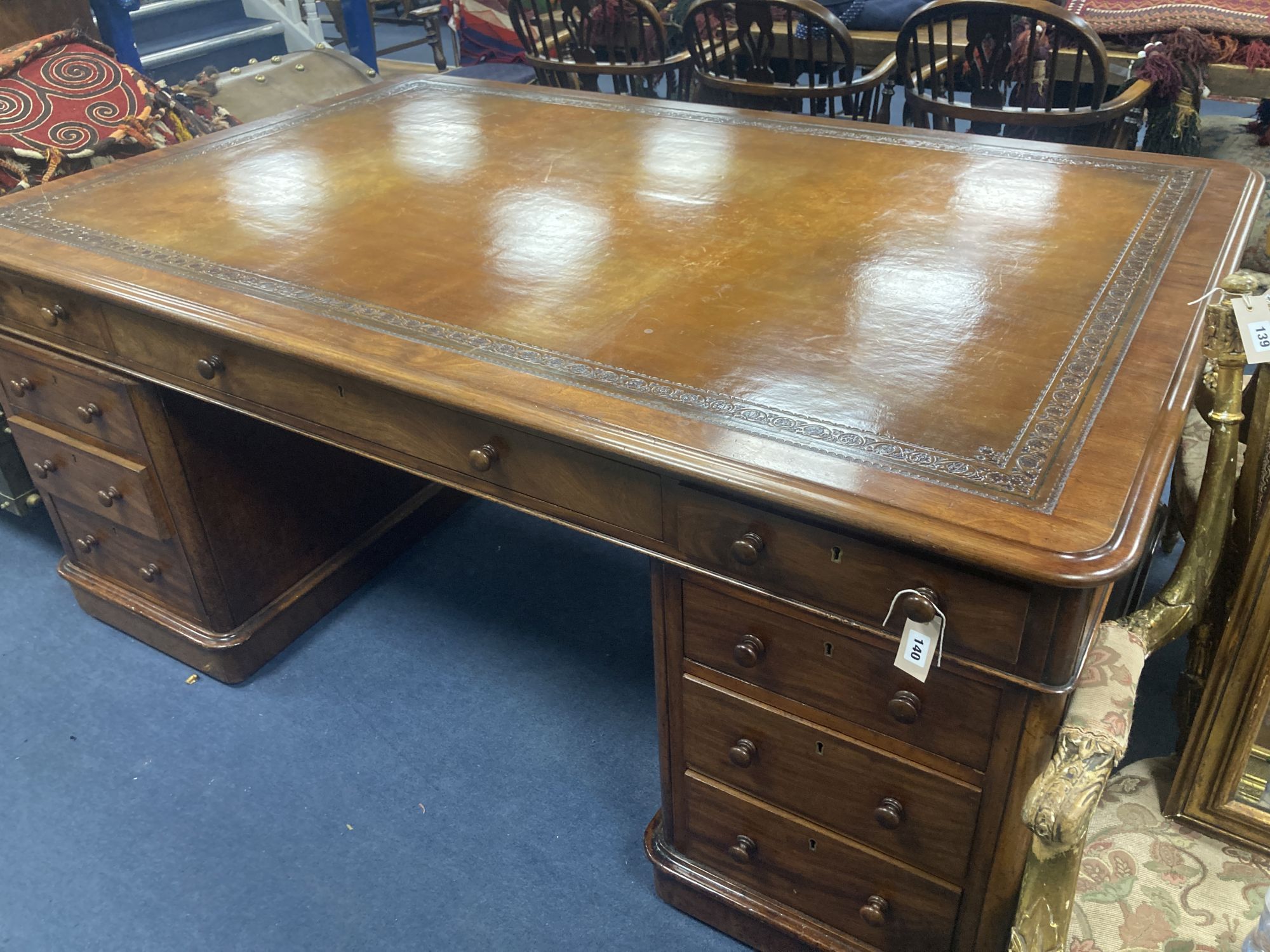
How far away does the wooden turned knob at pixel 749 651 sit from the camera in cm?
112

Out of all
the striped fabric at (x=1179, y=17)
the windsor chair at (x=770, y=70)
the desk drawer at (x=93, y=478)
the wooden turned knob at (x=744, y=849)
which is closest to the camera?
the wooden turned knob at (x=744, y=849)

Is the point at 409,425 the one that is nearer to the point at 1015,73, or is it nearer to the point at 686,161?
the point at 686,161

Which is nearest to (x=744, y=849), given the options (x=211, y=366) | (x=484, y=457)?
(x=484, y=457)

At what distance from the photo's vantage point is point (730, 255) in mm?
1366

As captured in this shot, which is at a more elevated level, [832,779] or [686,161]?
[686,161]

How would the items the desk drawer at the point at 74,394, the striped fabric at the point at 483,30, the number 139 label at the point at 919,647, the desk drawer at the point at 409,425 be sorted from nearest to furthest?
the number 139 label at the point at 919,647 → the desk drawer at the point at 409,425 → the desk drawer at the point at 74,394 → the striped fabric at the point at 483,30

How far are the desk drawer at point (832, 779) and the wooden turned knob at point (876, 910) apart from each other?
85 mm

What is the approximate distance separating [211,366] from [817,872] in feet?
3.53

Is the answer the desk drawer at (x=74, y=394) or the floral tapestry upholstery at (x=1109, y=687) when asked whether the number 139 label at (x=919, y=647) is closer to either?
the floral tapestry upholstery at (x=1109, y=687)

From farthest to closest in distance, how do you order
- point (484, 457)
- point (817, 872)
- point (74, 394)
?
point (74, 394)
point (817, 872)
point (484, 457)

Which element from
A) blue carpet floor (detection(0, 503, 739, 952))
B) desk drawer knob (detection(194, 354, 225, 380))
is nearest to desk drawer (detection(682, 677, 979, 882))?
blue carpet floor (detection(0, 503, 739, 952))

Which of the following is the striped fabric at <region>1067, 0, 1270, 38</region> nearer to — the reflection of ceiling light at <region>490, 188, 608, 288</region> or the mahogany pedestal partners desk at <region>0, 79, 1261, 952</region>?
the mahogany pedestal partners desk at <region>0, 79, 1261, 952</region>

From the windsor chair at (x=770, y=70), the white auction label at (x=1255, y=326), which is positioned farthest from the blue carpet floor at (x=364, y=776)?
the windsor chair at (x=770, y=70)

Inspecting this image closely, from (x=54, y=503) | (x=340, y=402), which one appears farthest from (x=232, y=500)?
(x=340, y=402)
